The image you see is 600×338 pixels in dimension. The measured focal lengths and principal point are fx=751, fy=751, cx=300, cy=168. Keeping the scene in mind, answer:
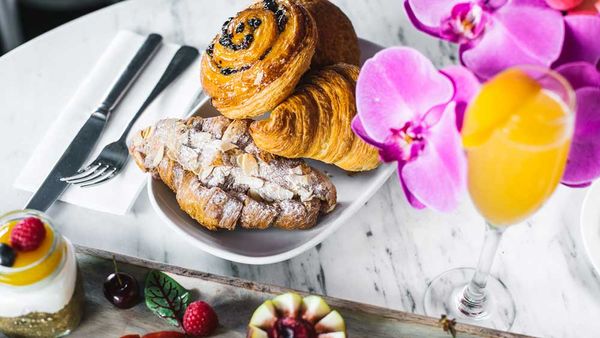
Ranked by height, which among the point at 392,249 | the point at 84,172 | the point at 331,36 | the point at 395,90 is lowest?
the point at 392,249

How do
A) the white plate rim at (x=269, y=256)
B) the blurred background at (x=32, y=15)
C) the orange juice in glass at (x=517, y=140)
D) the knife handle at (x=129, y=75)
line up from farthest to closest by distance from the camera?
the blurred background at (x=32, y=15) < the knife handle at (x=129, y=75) < the white plate rim at (x=269, y=256) < the orange juice in glass at (x=517, y=140)

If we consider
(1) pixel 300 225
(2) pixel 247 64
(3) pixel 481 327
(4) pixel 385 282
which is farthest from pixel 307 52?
(3) pixel 481 327

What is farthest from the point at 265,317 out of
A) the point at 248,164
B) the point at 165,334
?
the point at 248,164

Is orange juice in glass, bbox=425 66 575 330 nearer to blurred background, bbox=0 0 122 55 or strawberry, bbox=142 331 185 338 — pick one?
strawberry, bbox=142 331 185 338

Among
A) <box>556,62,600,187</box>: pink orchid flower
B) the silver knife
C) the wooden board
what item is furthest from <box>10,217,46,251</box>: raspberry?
<box>556,62,600,187</box>: pink orchid flower

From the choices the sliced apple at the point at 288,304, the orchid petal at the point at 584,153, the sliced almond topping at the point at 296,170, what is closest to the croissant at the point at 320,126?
the sliced almond topping at the point at 296,170

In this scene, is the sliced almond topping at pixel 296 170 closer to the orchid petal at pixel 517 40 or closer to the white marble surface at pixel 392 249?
the white marble surface at pixel 392 249

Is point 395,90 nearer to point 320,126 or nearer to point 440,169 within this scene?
point 440,169
